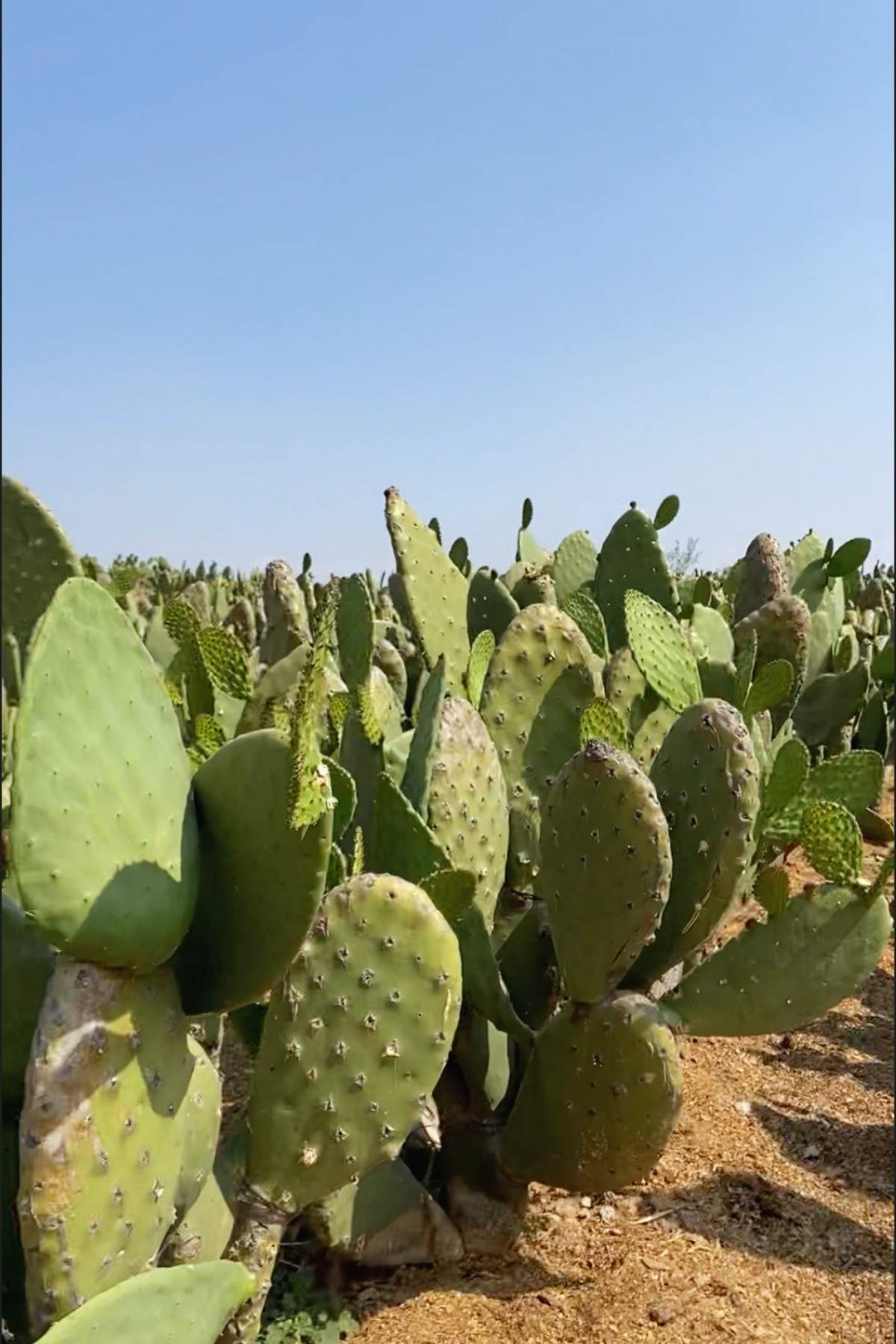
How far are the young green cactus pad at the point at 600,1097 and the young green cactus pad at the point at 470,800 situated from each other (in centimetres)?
28

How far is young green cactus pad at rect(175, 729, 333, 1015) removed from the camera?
140 centimetres

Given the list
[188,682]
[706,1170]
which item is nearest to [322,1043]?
[188,682]

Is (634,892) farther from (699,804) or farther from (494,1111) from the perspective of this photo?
Answer: (494,1111)

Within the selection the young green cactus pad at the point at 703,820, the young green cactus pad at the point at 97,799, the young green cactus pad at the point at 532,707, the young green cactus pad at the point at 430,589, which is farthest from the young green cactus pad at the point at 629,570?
the young green cactus pad at the point at 97,799

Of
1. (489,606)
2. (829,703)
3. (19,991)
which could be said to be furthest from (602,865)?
(829,703)

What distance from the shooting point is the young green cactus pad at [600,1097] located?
199cm

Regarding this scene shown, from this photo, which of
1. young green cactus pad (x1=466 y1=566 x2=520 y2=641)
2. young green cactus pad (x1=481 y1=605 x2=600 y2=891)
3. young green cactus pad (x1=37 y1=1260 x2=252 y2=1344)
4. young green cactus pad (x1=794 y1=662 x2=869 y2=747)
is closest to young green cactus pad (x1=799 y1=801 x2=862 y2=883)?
young green cactus pad (x1=481 y1=605 x2=600 y2=891)

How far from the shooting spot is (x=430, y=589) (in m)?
2.88

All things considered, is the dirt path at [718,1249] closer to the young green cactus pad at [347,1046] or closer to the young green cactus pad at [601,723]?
the young green cactus pad at [347,1046]

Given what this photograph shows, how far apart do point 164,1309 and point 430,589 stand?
185cm

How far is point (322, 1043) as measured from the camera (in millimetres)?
1633

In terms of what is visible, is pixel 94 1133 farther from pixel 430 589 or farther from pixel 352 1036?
pixel 430 589

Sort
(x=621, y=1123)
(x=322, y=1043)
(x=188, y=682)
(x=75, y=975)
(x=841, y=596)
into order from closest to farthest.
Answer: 1. (x=75, y=975)
2. (x=322, y=1043)
3. (x=621, y=1123)
4. (x=188, y=682)
5. (x=841, y=596)

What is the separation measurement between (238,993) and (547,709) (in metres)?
1.24
